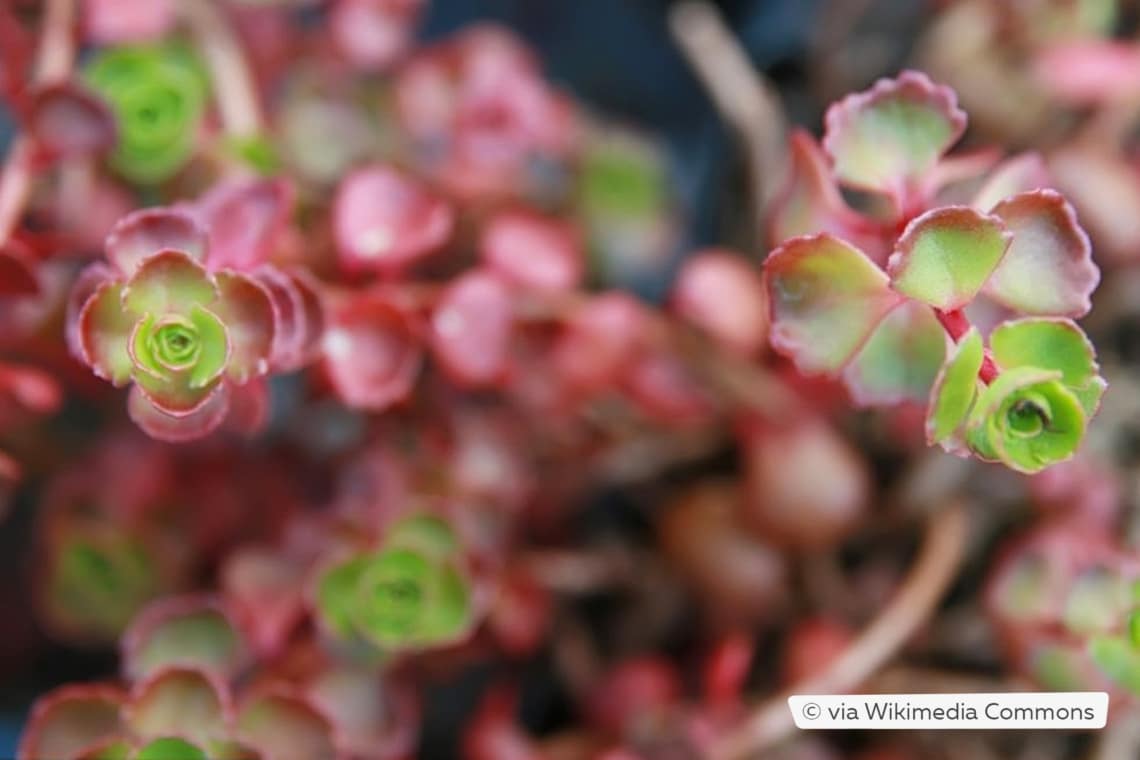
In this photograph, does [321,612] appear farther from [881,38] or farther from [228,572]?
[881,38]

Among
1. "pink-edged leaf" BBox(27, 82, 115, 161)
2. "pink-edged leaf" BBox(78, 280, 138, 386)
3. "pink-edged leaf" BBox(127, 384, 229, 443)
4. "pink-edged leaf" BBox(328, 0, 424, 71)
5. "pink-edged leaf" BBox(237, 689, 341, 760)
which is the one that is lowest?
"pink-edged leaf" BBox(237, 689, 341, 760)

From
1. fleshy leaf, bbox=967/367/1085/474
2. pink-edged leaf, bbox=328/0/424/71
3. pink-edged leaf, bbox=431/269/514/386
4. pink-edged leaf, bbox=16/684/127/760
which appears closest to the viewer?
fleshy leaf, bbox=967/367/1085/474

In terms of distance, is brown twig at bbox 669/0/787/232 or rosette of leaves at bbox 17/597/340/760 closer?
rosette of leaves at bbox 17/597/340/760

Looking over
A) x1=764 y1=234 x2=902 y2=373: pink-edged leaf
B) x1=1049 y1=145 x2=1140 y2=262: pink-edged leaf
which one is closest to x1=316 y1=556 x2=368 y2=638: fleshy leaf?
x1=764 y1=234 x2=902 y2=373: pink-edged leaf

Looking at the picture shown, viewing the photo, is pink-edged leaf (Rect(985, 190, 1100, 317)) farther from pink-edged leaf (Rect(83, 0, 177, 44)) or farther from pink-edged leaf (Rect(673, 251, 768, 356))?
pink-edged leaf (Rect(83, 0, 177, 44))

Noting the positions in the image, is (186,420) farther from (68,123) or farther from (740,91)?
(740,91)

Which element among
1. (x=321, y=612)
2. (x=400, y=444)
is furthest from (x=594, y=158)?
(x=321, y=612)

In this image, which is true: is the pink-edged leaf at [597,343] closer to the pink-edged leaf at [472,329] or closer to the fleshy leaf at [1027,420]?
the pink-edged leaf at [472,329]
